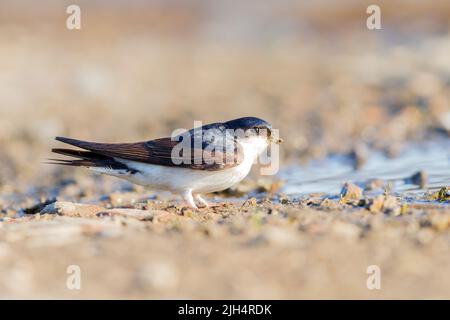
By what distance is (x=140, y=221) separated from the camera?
5.75 meters

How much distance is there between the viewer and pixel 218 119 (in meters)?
12.2

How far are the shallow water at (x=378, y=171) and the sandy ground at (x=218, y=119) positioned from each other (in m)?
0.24

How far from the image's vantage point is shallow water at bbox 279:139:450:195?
785 cm

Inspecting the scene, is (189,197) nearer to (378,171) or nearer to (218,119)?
(378,171)

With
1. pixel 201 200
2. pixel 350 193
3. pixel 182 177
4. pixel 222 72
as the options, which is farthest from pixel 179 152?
pixel 222 72

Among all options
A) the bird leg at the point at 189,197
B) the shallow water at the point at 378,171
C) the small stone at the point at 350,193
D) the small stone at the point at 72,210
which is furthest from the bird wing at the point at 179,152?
Answer: the shallow water at the point at 378,171

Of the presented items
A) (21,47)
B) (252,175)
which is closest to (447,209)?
(252,175)

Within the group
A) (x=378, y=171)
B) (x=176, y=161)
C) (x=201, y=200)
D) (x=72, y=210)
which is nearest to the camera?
(x=72, y=210)

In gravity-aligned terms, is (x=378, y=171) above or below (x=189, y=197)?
above

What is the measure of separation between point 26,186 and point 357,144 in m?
4.32

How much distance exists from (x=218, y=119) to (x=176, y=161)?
5547 millimetres

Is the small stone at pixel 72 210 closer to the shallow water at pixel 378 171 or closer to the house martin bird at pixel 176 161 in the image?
the house martin bird at pixel 176 161

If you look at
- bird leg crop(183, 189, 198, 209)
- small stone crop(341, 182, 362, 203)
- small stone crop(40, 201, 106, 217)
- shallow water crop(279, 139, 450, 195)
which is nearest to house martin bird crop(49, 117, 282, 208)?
bird leg crop(183, 189, 198, 209)
